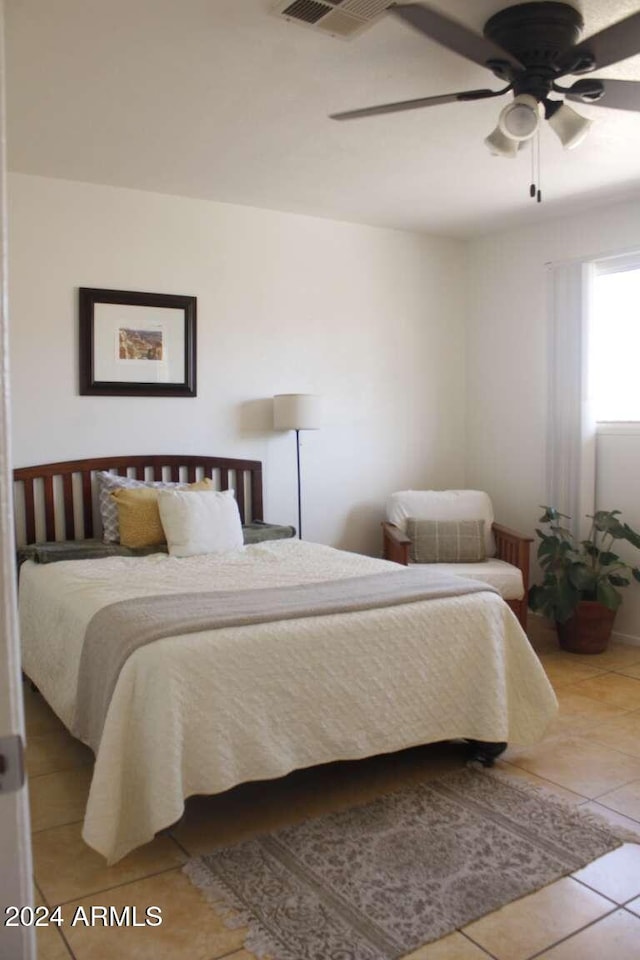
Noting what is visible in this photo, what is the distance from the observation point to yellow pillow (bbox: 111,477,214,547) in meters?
3.76

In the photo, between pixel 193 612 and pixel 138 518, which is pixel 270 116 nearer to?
pixel 138 518

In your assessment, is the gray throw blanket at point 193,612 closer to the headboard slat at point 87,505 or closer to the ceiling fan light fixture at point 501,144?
the headboard slat at point 87,505

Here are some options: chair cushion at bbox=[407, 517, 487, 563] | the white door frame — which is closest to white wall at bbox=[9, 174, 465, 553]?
chair cushion at bbox=[407, 517, 487, 563]

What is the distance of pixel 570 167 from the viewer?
12.5 feet

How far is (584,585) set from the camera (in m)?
4.26

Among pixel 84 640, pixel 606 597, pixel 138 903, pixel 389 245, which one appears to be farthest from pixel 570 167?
pixel 138 903

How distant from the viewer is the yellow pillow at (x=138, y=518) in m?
3.76

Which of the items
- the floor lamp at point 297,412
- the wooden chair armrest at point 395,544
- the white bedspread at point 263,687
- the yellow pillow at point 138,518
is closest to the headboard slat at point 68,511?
the yellow pillow at point 138,518

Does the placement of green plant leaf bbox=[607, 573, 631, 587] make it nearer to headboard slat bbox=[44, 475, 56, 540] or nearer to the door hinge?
headboard slat bbox=[44, 475, 56, 540]

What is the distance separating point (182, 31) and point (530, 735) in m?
2.71

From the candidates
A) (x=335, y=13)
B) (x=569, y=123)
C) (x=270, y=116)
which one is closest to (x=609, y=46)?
(x=569, y=123)

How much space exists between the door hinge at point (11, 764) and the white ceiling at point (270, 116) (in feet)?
7.55

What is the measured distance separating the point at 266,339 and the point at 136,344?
2.65 feet

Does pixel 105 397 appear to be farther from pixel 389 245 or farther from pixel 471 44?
pixel 471 44
